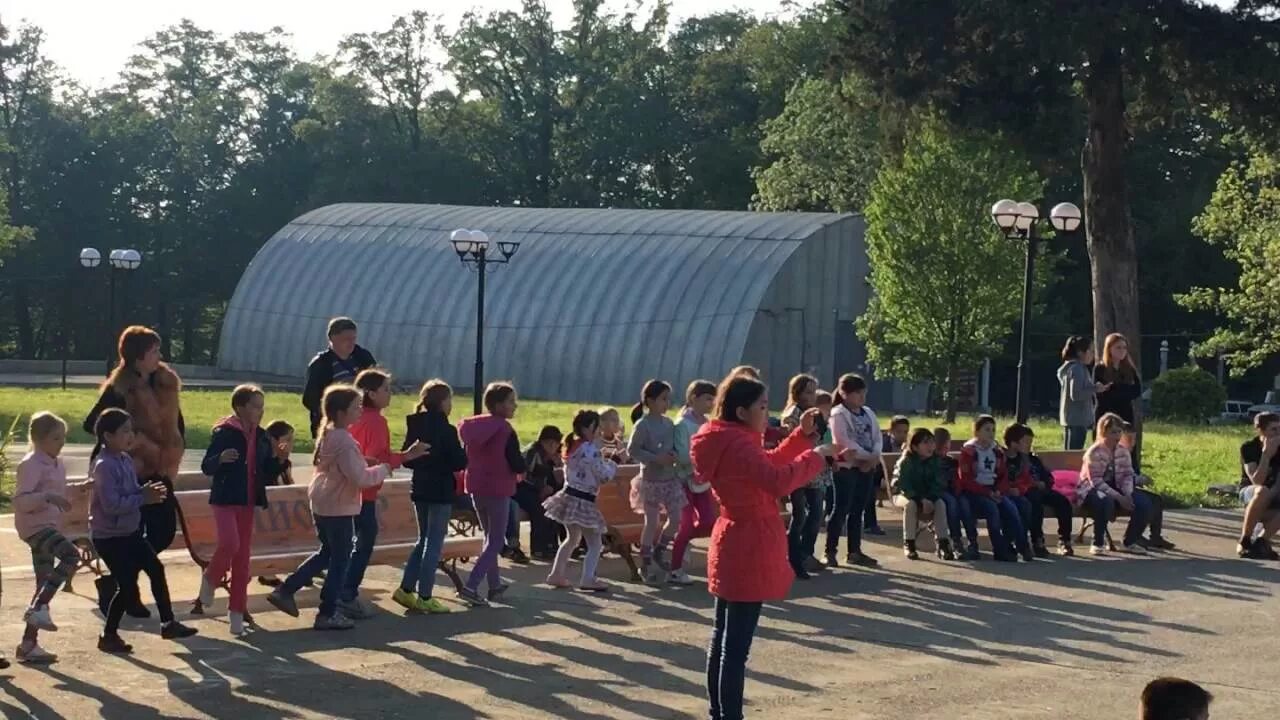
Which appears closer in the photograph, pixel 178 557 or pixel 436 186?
pixel 178 557

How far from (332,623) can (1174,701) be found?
24.6 feet

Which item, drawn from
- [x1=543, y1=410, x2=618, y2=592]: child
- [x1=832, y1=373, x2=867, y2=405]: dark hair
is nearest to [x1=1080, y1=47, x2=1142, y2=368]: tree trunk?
[x1=832, y1=373, x2=867, y2=405]: dark hair

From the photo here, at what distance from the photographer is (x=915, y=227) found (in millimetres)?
47688

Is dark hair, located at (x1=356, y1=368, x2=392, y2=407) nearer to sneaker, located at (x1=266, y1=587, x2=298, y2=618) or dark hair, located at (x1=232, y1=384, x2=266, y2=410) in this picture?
dark hair, located at (x1=232, y1=384, x2=266, y2=410)

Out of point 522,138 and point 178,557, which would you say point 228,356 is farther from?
point 178,557

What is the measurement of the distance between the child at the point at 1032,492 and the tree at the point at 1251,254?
2580 centimetres

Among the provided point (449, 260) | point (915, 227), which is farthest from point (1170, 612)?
point (449, 260)

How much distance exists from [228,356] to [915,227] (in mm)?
25028

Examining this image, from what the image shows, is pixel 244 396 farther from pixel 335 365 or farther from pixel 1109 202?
pixel 1109 202

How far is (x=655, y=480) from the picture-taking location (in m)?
14.6

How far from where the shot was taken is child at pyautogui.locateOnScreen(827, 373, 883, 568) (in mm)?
15320

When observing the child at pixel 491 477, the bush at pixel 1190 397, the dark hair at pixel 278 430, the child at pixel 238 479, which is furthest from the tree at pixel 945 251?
the child at pixel 238 479

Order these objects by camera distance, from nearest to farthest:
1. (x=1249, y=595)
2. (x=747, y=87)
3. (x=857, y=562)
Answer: (x=1249, y=595) → (x=857, y=562) → (x=747, y=87)

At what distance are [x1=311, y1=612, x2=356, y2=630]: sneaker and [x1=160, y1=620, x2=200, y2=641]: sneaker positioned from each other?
2.73ft
